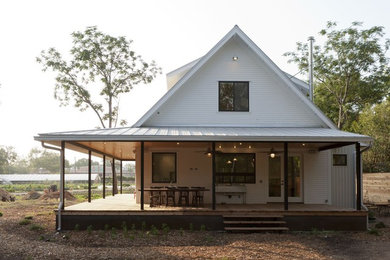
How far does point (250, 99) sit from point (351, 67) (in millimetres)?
11148

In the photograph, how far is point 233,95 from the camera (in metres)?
16.4

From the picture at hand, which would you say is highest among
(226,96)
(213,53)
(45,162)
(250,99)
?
(213,53)

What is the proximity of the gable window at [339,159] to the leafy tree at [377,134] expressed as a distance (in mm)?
9560

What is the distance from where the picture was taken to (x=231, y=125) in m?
16.2

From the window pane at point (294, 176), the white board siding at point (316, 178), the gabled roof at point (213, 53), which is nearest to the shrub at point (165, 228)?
the gabled roof at point (213, 53)

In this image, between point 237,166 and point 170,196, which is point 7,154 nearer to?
point 237,166

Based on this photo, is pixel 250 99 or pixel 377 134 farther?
pixel 377 134

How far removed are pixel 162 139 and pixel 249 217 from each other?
11.5 ft

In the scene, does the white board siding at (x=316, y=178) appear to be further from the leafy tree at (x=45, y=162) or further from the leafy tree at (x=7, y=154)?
the leafy tree at (x=45, y=162)

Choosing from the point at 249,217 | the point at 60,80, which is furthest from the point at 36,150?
the point at 249,217

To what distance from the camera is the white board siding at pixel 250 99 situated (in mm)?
16156

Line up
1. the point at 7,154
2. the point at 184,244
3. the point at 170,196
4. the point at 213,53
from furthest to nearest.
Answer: the point at 7,154 < the point at 213,53 < the point at 170,196 < the point at 184,244

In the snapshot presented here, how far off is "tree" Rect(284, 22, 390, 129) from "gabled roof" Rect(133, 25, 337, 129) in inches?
397

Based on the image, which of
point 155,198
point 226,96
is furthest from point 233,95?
point 155,198
